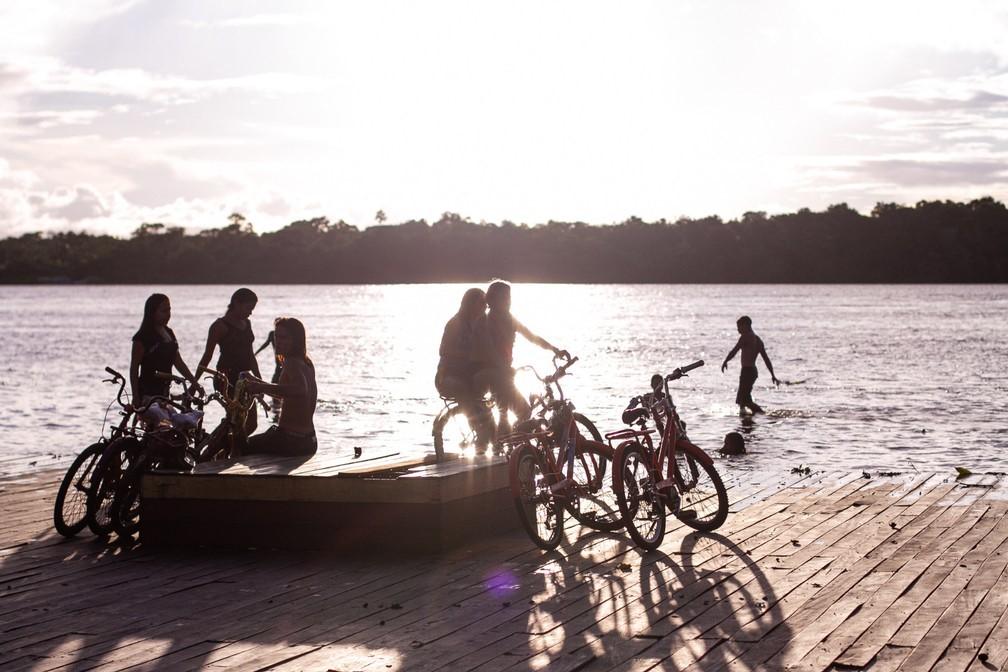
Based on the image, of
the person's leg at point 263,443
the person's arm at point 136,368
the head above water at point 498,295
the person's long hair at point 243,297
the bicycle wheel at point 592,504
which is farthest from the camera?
the head above water at point 498,295

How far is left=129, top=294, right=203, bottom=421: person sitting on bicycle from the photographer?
992 cm

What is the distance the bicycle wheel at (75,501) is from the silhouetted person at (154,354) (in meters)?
0.80

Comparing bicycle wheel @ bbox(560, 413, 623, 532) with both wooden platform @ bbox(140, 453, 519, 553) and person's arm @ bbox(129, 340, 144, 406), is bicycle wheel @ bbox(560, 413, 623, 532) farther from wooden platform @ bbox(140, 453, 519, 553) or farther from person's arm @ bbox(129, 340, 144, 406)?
person's arm @ bbox(129, 340, 144, 406)

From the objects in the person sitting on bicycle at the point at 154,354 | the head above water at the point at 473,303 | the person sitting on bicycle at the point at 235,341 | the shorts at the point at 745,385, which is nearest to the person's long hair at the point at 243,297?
the person sitting on bicycle at the point at 235,341

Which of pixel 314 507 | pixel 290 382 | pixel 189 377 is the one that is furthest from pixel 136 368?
pixel 314 507

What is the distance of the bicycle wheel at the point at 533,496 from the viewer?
27.4 feet

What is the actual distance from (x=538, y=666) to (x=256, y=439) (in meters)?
4.43

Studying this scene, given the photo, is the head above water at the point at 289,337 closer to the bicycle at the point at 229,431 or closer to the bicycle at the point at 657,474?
the bicycle at the point at 229,431

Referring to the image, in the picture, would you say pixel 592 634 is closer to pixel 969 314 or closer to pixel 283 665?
pixel 283 665

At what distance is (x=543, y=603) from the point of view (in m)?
7.08

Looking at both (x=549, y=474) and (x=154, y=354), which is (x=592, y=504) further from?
(x=154, y=354)

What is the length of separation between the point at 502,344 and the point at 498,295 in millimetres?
601

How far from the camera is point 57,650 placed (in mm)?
6184

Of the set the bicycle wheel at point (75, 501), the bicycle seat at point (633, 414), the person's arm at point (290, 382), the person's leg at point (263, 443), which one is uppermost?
the person's arm at point (290, 382)
